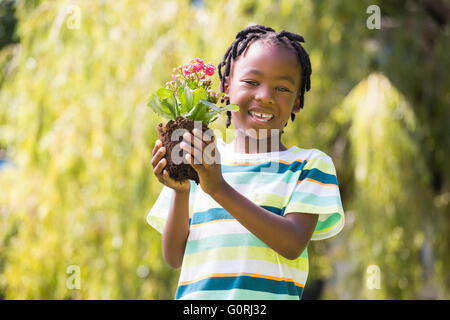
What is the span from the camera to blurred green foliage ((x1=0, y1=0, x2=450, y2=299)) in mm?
3047

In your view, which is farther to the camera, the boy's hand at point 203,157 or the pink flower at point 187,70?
the pink flower at point 187,70

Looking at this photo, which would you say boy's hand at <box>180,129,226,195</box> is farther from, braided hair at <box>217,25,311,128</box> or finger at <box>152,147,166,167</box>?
braided hair at <box>217,25,311,128</box>

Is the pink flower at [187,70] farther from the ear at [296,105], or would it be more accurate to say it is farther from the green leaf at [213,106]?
the ear at [296,105]

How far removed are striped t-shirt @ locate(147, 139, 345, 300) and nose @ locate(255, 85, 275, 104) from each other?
0.41 feet

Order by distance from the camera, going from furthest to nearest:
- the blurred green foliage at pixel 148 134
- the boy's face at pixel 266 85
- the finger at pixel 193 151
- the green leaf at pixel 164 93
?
the blurred green foliage at pixel 148 134 < the boy's face at pixel 266 85 < the green leaf at pixel 164 93 < the finger at pixel 193 151

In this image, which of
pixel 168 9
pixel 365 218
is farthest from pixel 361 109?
pixel 168 9

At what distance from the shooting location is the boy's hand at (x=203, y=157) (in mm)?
985

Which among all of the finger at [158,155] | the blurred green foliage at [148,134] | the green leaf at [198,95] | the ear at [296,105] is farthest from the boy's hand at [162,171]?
the blurred green foliage at [148,134]

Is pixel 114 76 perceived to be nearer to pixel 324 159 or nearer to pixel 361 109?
pixel 361 109

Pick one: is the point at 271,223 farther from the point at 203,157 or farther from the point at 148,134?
the point at 148,134

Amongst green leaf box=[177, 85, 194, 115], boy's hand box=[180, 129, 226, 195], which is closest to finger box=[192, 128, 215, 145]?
boy's hand box=[180, 129, 226, 195]

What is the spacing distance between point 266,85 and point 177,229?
14.2 inches

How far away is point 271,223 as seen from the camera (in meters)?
1.06

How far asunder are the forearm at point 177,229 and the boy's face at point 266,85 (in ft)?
0.74
